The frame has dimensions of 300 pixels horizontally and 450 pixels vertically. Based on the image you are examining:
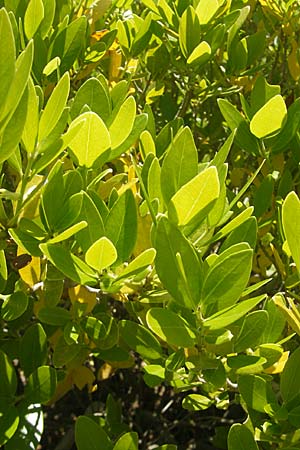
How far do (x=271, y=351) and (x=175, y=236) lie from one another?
318mm

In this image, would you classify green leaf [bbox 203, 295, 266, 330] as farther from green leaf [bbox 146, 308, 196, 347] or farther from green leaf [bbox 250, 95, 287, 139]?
green leaf [bbox 250, 95, 287, 139]

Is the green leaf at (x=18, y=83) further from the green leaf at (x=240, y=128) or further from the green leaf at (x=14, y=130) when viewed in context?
the green leaf at (x=240, y=128)

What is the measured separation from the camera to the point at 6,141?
0.71 meters

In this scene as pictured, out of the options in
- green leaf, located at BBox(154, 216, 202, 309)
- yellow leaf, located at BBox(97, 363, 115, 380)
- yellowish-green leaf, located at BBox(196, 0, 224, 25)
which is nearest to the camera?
green leaf, located at BBox(154, 216, 202, 309)

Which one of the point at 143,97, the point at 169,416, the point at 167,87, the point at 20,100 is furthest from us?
the point at 169,416

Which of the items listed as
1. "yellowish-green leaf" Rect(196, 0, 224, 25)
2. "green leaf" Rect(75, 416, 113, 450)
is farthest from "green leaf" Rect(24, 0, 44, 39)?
"green leaf" Rect(75, 416, 113, 450)

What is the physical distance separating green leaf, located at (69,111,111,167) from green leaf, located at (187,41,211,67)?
0.50 m

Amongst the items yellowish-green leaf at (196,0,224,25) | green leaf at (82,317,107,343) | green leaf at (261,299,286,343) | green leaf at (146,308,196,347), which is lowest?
green leaf at (82,317,107,343)

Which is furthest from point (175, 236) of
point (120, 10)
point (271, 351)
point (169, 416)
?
point (169, 416)

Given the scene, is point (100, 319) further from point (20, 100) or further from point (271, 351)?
point (20, 100)

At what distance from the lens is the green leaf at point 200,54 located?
1.33m

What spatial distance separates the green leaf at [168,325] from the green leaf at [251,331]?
11 cm

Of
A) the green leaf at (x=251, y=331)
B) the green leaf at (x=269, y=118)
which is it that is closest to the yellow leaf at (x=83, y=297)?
the green leaf at (x=251, y=331)

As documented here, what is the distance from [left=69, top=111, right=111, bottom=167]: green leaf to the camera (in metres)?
0.86
